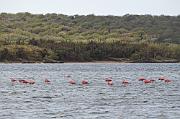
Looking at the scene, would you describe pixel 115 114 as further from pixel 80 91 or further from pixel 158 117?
pixel 80 91

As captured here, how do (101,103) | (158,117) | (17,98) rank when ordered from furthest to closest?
(17,98)
(101,103)
(158,117)

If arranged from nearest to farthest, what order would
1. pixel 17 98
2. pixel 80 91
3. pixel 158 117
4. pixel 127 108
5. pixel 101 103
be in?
1. pixel 158 117
2. pixel 127 108
3. pixel 101 103
4. pixel 17 98
5. pixel 80 91

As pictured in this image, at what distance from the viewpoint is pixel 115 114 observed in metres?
51.4

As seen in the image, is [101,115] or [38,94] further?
[38,94]

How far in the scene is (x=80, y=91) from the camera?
249 feet

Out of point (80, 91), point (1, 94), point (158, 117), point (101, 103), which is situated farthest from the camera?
point (80, 91)

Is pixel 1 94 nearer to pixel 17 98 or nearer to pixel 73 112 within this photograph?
pixel 17 98

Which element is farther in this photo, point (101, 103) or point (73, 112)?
point (101, 103)

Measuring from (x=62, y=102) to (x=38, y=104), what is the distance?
3.01 m

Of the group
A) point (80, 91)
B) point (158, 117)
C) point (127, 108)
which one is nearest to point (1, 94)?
point (80, 91)

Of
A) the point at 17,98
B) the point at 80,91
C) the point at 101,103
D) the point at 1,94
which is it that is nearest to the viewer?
the point at 101,103

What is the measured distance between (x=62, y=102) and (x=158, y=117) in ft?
44.1

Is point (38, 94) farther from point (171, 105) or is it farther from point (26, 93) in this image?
point (171, 105)

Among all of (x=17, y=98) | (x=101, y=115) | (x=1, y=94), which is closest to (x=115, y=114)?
(x=101, y=115)
